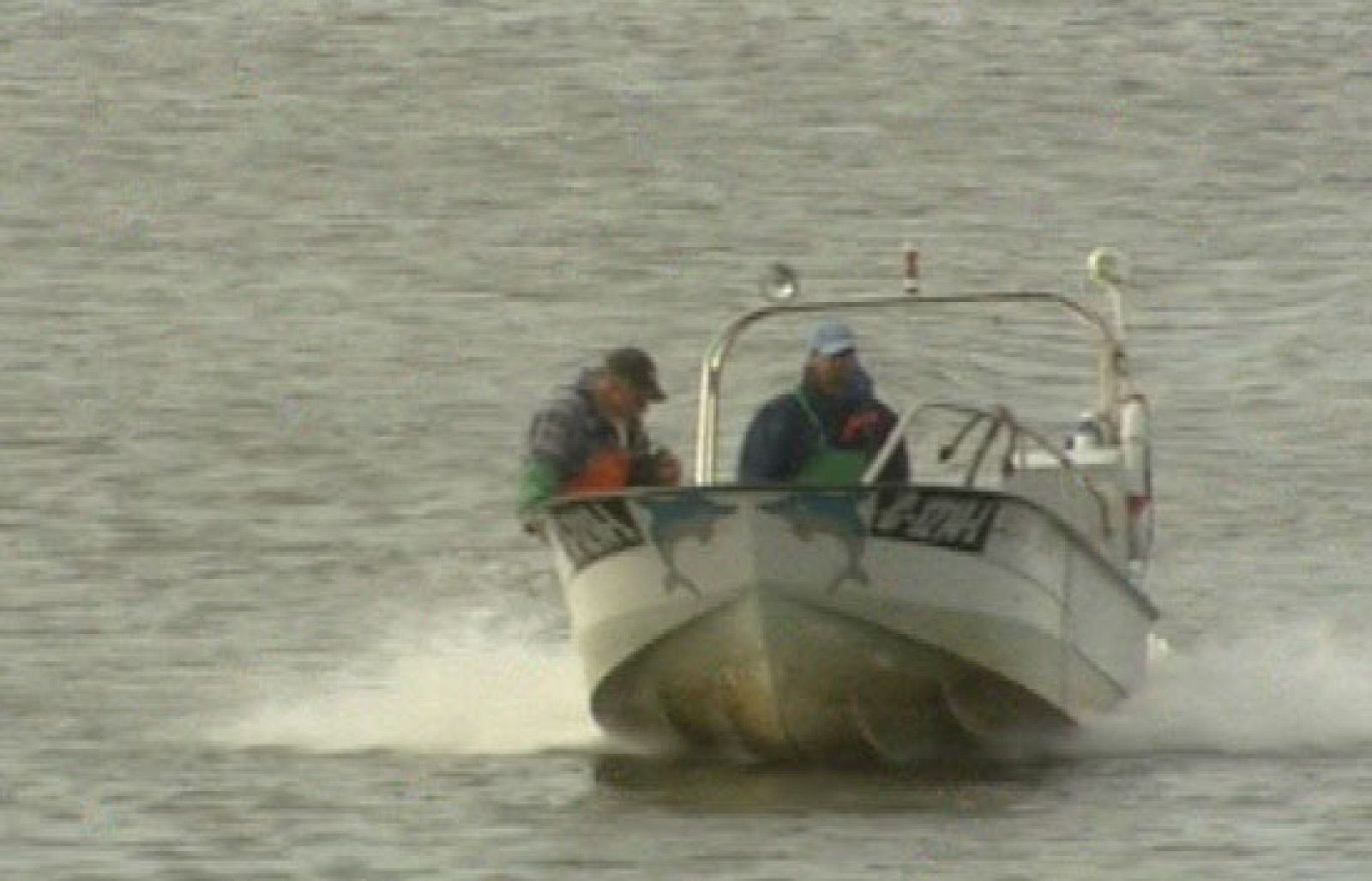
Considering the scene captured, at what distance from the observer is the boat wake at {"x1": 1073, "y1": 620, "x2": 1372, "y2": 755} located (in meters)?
19.9

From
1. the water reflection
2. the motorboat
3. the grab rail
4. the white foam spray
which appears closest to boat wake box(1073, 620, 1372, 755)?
the white foam spray

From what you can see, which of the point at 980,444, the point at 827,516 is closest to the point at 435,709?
the point at 980,444

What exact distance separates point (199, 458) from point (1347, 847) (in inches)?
512

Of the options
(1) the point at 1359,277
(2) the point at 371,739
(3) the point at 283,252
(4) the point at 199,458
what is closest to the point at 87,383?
(4) the point at 199,458

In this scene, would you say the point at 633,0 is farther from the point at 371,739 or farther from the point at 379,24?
the point at 371,739

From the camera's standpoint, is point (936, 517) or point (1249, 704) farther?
point (1249, 704)

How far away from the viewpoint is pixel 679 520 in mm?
17844

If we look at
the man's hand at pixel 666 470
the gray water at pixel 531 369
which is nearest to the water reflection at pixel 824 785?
the gray water at pixel 531 369

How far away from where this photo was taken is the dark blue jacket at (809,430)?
18.8 meters

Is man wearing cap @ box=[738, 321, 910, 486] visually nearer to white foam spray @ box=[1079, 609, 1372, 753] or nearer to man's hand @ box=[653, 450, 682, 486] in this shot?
man's hand @ box=[653, 450, 682, 486]

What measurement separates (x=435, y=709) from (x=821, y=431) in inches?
121

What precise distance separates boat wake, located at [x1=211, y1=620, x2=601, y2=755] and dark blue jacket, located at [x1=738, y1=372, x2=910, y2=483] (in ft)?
5.51

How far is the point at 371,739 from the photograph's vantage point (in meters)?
20.5

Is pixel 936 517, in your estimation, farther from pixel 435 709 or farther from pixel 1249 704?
pixel 435 709
